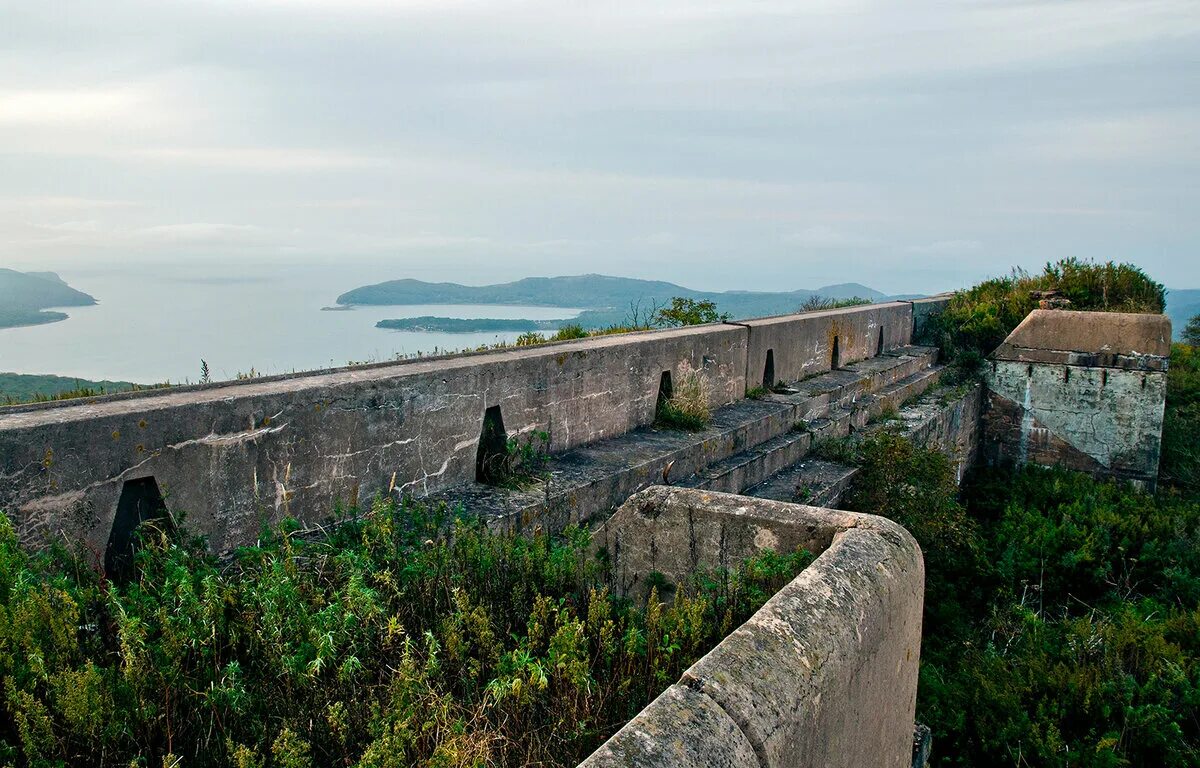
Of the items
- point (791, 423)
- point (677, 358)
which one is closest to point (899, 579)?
point (677, 358)

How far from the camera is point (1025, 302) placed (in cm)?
1248

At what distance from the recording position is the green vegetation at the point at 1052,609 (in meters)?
5.27

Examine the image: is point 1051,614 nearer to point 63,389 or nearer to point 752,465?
point 752,465

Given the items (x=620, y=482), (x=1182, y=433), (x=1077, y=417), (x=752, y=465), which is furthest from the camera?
(x=1182, y=433)

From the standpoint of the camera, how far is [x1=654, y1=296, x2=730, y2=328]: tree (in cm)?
1213

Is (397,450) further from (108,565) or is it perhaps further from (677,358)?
(677,358)

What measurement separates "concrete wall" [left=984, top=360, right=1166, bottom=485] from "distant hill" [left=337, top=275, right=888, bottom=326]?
130 inches

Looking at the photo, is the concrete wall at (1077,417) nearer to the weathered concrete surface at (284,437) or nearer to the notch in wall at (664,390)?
the notch in wall at (664,390)

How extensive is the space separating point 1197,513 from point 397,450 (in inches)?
347

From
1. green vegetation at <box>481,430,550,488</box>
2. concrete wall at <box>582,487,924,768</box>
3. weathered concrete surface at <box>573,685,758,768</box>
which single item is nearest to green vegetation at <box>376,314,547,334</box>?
green vegetation at <box>481,430,550,488</box>

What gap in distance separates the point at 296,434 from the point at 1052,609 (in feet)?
22.0

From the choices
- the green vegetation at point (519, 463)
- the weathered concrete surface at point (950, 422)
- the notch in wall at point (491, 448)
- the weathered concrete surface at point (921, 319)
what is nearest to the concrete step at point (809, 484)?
the weathered concrete surface at point (950, 422)

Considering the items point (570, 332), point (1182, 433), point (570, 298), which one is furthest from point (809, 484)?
point (570, 298)

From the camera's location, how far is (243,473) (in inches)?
143
